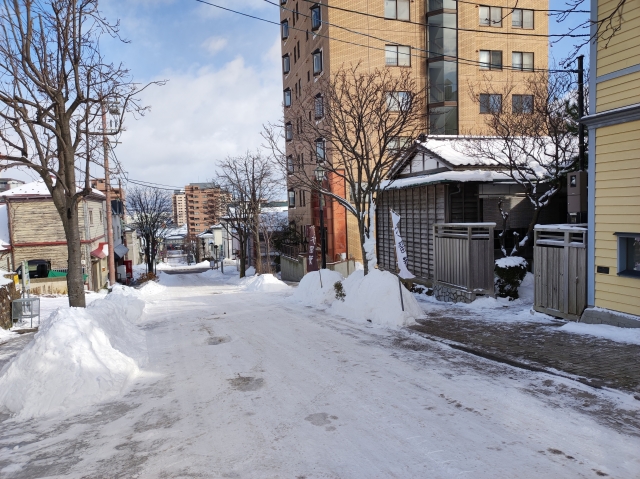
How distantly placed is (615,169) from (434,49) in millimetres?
27913

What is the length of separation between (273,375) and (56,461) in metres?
3.22

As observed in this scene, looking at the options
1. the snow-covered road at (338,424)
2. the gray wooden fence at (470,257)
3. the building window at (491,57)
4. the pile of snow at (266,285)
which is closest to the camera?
the snow-covered road at (338,424)

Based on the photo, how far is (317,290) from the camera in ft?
51.6

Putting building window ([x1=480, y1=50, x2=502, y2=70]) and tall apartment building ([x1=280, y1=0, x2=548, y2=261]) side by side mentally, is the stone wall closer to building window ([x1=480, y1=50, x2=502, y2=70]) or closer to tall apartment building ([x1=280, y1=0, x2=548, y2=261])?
Answer: tall apartment building ([x1=280, y1=0, x2=548, y2=261])

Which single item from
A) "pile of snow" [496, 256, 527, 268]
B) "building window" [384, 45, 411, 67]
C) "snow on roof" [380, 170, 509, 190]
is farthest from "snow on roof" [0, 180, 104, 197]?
"pile of snow" [496, 256, 527, 268]

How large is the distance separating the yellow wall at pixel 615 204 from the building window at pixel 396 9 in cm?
2749

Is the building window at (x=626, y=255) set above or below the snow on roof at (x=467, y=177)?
below

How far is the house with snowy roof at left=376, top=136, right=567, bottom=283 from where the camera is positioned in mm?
15328

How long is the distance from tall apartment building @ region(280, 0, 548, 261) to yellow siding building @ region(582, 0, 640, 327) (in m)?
23.0

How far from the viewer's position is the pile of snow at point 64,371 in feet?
20.9

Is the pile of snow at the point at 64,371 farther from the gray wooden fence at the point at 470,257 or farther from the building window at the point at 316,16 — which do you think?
the building window at the point at 316,16

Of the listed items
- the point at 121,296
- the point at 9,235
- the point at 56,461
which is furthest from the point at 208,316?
the point at 9,235

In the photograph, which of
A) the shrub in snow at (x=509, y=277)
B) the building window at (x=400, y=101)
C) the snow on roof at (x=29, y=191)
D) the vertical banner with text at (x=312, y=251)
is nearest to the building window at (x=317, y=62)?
the vertical banner with text at (x=312, y=251)

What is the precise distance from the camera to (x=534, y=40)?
35531 mm
